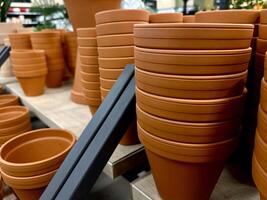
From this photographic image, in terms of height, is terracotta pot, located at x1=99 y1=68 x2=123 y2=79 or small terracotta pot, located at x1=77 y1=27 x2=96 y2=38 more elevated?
small terracotta pot, located at x1=77 y1=27 x2=96 y2=38

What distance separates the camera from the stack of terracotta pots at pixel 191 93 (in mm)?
306

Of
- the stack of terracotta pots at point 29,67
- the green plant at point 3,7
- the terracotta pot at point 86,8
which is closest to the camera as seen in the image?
the terracotta pot at point 86,8

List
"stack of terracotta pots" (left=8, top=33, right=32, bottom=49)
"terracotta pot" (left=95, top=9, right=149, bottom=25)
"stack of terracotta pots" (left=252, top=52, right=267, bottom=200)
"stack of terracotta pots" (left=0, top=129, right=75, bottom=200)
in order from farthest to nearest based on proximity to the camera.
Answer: "stack of terracotta pots" (left=8, top=33, right=32, bottom=49) < "stack of terracotta pots" (left=0, top=129, right=75, bottom=200) < "terracotta pot" (left=95, top=9, right=149, bottom=25) < "stack of terracotta pots" (left=252, top=52, right=267, bottom=200)

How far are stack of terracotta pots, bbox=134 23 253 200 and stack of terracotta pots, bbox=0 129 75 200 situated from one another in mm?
352

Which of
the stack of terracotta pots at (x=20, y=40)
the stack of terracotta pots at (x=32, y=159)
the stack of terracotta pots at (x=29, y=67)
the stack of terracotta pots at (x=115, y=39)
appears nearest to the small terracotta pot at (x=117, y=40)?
the stack of terracotta pots at (x=115, y=39)

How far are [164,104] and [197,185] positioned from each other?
0.50 ft

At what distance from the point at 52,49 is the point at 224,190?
3.30ft

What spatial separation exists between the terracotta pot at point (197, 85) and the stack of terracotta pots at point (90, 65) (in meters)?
0.35

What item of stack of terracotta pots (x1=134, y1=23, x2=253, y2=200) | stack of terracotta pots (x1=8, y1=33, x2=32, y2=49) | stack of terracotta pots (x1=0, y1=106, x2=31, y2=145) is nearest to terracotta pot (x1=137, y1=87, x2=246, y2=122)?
stack of terracotta pots (x1=134, y1=23, x2=253, y2=200)

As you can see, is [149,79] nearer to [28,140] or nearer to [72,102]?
[28,140]

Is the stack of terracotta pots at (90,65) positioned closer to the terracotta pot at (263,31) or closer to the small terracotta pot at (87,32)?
the small terracotta pot at (87,32)

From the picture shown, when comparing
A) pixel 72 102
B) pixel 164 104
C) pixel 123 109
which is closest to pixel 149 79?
pixel 164 104

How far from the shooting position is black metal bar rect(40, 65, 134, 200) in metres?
0.49

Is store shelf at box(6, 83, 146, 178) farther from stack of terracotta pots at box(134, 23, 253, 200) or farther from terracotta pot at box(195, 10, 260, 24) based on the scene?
terracotta pot at box(195, 10, 260, 24)
